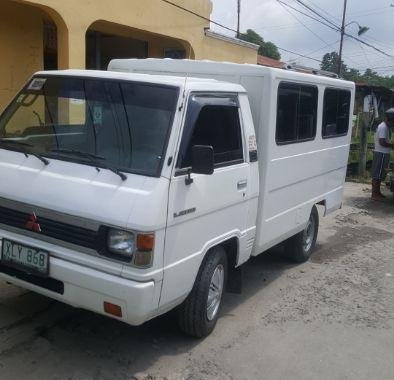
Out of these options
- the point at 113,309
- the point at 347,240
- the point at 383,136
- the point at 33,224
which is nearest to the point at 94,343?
the point at 113,309

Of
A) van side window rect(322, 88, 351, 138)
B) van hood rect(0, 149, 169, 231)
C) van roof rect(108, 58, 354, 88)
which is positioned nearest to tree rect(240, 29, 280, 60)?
van side window rect(322, 88, 351, 138)

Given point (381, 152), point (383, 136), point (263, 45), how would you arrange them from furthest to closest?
point (263, 45) → point (381, 152) → point (383, 136)

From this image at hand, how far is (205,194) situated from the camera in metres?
3.91

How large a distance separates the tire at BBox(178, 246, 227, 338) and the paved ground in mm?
131

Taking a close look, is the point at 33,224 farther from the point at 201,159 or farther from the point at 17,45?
the point at 17,45

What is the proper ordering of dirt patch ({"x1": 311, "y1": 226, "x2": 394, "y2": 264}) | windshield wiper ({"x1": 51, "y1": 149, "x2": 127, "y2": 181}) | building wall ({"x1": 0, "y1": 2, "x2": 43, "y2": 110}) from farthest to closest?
building wall ({"x1": 0, "y1": 2, "x2": 43, "y2": 110}), dirt patch ({"x1": 311, "y1": 226, "x2": 394, "y2": 264}), windshield wiper ({"x1": 51, "y1": 149, "x2": 127, "y2": 181})

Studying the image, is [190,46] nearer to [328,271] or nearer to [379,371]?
[328,271]

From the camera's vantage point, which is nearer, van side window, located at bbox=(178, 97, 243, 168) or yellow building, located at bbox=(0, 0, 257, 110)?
van side window, located at bbox=(178, 97, 243, 168)

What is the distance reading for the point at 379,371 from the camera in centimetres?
409

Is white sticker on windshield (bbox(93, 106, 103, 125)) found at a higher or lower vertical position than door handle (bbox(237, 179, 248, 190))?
higher

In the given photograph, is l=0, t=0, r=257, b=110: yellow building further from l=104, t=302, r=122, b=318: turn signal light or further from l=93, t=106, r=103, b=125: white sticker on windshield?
l=104, t=302, r=122, b=318: turn signal light

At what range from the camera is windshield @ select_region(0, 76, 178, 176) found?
3.71 metres

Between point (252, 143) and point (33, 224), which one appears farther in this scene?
point (252, 143)

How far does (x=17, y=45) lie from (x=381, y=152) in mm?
7613
